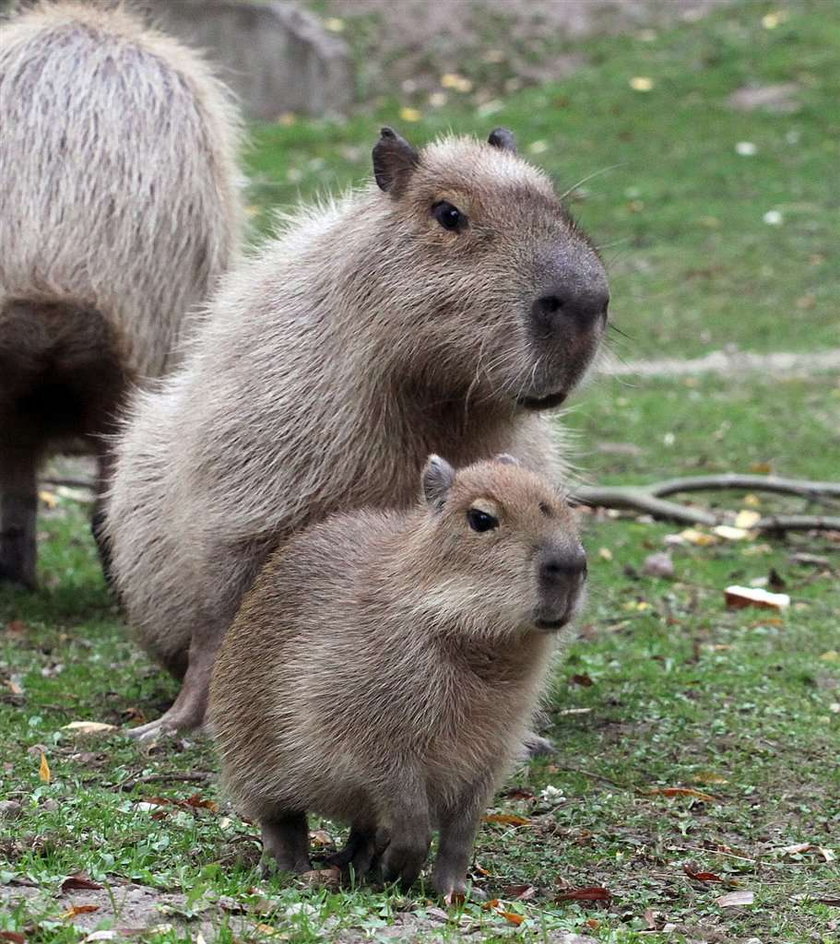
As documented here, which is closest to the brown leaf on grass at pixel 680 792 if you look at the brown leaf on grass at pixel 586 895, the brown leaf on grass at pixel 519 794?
the brown leaf on grass at pixel 519 794

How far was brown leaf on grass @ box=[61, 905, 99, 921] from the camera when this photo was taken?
11.2ft

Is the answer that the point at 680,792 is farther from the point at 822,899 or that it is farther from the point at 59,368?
the point at 59,368

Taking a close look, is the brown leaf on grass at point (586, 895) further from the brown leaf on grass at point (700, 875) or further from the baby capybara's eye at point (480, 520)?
the baby capybara's eye at point (480, 520)

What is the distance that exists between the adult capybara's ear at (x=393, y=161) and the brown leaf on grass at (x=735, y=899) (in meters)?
2.08

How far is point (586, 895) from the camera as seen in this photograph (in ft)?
13.4

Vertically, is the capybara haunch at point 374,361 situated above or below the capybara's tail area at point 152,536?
above

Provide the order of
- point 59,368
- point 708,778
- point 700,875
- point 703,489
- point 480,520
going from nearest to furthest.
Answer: point 480,520 → point 700,875 → point 708,778 → point 59,368 → point 703,489

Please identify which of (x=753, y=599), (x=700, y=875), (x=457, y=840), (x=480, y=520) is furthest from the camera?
(x=753, y=599)

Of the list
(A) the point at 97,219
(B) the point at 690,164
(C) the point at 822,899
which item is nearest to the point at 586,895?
(C) the point at 822,899

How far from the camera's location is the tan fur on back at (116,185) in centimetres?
647

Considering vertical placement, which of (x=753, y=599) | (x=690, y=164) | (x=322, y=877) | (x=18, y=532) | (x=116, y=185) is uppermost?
(x=116, y=185)

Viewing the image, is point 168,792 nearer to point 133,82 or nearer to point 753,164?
point 133,82

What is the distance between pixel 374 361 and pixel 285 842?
1.40 meters

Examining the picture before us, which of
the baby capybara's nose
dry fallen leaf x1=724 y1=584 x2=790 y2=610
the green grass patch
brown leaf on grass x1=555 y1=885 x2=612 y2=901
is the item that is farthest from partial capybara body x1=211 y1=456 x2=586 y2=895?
dry fallen leaf x1=724 y1=584 x2=790 y2=610
